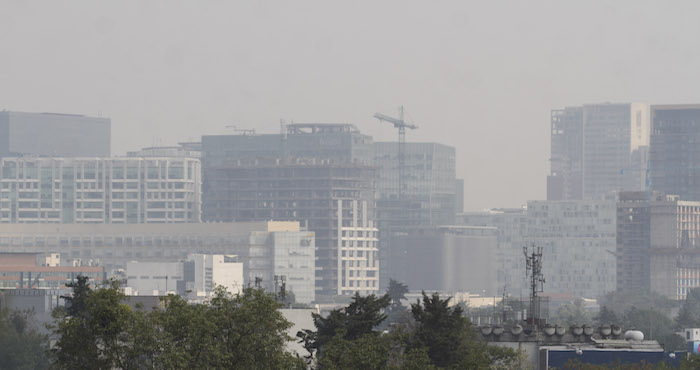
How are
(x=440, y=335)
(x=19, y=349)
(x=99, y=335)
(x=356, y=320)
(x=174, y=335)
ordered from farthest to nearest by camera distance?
(x=19, y=349)
(x=356, y=320)
(x=440, y=335)
(x=174, y=335)
(x=99, y=335)

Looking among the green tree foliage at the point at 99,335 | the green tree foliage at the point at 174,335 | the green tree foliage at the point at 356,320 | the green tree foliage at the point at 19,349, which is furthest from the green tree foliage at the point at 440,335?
the green tree foliage at the point at 19,349

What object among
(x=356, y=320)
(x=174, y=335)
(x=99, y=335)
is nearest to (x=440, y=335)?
(x=356, y=320)

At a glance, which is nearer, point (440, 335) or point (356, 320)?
point (440, 335)

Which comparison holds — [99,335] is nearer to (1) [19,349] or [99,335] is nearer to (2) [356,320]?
(2) [356,320]

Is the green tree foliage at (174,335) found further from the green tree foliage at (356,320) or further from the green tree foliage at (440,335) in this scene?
the green tree foliage at (356,320)

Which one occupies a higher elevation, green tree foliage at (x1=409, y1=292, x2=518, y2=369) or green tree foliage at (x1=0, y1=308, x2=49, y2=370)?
green tree foliage at (x1=409, y1=292, x2=518, y2=369)

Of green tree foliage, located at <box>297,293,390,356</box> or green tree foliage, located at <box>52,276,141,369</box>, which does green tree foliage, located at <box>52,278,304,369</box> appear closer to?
green tree foliage, located at <box>52,276,141,369</box>

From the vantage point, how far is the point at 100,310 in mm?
87812

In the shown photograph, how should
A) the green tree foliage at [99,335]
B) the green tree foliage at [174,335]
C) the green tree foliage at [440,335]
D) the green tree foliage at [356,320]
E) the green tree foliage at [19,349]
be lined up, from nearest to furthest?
the green tree foliage at [99,335]
the green tree foliage at [174,335]
the green tree foliage at [440,335]
the green tree foliage at [356,320]
the green tree foliage at [19,349]

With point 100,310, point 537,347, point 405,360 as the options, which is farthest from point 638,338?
point 100,310

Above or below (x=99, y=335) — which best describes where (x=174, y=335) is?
below

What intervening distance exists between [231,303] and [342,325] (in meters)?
25.3

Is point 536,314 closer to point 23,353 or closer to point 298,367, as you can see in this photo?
point 23,353

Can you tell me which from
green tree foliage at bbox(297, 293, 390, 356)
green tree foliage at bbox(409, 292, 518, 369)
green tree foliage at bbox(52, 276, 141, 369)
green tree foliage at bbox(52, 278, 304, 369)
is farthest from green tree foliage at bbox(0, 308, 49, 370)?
green tree foliage at bbox(52, 276, 141, 369)
